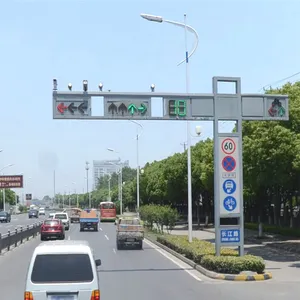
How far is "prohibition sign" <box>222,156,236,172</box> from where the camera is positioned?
72.7ft

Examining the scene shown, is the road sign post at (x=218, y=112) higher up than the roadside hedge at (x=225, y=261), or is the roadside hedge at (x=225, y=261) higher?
the road sign post at (x=218, y=112)

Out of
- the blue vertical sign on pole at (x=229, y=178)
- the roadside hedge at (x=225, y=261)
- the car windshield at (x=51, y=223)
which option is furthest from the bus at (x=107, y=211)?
the blue vertical sign on pole at (x=229, y=178)

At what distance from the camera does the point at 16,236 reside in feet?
122

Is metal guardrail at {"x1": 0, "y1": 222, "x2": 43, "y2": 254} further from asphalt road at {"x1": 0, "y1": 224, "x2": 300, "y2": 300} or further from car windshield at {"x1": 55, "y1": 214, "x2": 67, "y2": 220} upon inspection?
car windshield at {"x1": 55, "y1": 214, "x2": 67, "y2": 220}

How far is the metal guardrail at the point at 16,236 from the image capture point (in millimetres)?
32125

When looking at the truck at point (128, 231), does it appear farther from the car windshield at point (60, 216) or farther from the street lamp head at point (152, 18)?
the car windshield at point (60, 216)

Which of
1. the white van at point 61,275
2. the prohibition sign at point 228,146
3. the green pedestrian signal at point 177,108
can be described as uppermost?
the green pedestrian signal at point 177,108

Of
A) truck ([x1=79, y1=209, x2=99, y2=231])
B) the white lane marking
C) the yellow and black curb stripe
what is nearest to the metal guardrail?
truck ([x1=79, y1=209, x2=99, y2=231])

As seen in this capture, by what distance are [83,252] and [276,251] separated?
73.0 feet

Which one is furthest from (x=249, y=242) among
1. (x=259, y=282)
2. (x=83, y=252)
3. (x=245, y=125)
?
(x=83, y=252)

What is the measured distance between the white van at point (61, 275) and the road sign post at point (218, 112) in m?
11.4

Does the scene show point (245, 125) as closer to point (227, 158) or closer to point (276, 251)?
point (276, 251)

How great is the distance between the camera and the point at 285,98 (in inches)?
898

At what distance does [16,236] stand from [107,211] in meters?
44.1
